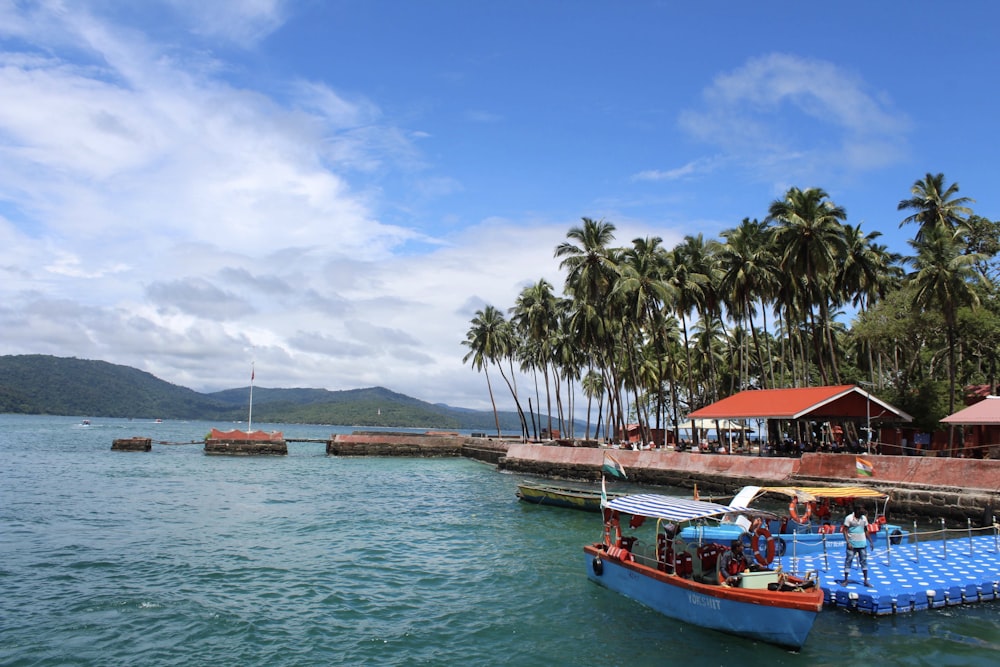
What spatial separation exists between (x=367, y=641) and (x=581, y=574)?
8.41 m

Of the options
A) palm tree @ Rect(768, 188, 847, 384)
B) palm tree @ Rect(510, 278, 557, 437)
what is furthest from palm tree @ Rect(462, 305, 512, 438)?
palm tree @ Rect(768, 188, 847, 384)

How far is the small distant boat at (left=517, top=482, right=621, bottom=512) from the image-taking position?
108ft

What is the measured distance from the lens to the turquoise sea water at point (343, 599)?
13758mm

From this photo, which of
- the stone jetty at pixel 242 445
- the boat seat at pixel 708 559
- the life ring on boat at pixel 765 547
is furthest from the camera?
the stone jetty at pixel 242 445

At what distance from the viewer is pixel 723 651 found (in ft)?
45.3

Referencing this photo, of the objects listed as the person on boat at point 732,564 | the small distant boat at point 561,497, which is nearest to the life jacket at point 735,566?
the person on boat at point 732,564

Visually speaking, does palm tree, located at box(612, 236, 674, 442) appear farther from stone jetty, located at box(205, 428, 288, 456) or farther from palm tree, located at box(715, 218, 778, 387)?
stone jetty, located at box(205, 428, 288, 456)

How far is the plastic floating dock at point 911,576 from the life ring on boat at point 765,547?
61cm

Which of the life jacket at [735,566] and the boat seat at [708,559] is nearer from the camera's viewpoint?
the life jacket at [735,566]

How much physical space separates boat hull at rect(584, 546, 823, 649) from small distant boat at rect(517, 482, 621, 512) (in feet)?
51.7

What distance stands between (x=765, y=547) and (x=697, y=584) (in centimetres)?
435

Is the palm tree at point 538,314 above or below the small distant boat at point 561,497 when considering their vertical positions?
above

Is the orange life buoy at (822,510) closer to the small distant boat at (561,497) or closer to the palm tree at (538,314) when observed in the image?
the small distant boat at (561,497)

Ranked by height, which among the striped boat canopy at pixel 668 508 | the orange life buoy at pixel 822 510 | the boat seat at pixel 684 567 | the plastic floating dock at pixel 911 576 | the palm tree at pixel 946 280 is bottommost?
the plastic floating dock at pixel 911 576
